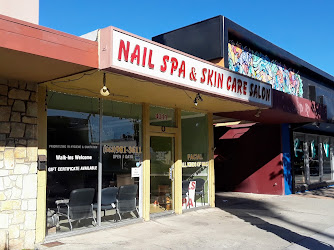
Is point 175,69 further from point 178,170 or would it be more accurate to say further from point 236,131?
point 236,131

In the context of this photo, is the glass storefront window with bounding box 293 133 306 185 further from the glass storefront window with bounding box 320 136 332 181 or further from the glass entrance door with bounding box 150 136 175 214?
the glass entrance door with bounding box 150 136 175 214

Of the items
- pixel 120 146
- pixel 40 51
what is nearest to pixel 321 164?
pixel 120 146

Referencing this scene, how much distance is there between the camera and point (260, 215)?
941 cm

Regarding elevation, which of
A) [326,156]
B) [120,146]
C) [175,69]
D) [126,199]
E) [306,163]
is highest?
[175,69]

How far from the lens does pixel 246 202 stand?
11.9m

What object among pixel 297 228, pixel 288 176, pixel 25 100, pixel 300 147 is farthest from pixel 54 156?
pixel 300 147

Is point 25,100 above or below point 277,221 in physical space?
above

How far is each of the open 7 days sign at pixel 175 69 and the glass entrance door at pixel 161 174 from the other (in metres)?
2.33

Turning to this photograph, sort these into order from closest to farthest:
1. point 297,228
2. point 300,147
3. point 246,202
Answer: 1. point 297,228
2. point 246,202
3. point 300,147

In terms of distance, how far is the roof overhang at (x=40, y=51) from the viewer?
4.41m

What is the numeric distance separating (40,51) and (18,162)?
2251 millimetres

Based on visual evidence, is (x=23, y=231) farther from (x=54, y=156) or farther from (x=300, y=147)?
(x=300, y=147)

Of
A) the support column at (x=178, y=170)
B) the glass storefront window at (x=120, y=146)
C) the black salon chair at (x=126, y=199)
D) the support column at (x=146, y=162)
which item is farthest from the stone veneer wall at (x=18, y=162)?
the support column at (x=178, y=170)

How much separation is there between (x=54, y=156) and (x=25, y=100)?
47.7 inches
